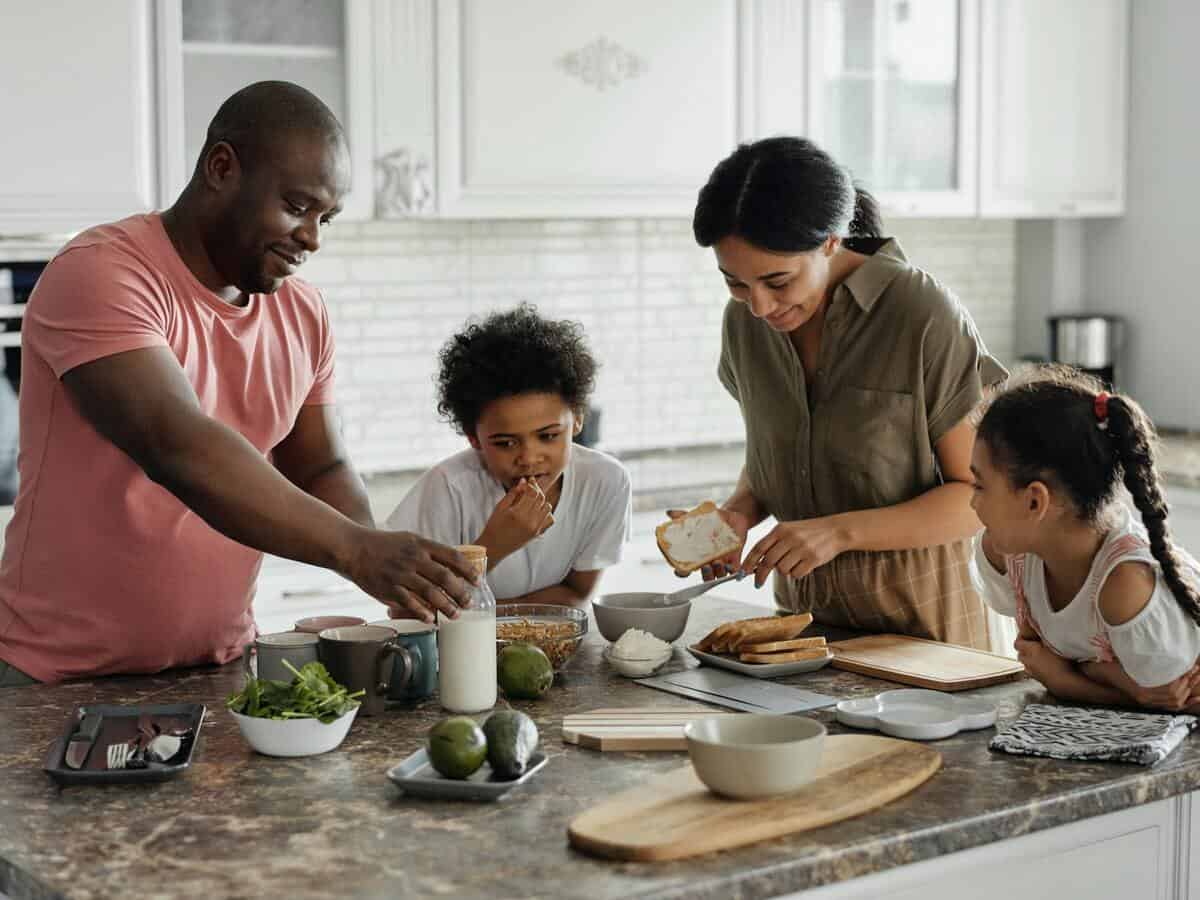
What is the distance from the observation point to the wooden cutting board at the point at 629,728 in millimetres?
1853

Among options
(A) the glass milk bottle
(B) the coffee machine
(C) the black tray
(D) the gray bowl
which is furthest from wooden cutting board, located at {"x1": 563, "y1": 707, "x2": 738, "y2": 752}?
(B) the coffee machine

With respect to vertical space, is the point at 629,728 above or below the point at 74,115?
below

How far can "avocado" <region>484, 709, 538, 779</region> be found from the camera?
66.7 inches

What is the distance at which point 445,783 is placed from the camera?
1.66 meters

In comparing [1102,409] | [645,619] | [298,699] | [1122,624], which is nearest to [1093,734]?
[1122,624]

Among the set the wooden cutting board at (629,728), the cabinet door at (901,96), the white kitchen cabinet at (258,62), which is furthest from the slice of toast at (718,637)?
the cabinet door at (901,96)

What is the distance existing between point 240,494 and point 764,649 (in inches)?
30.5

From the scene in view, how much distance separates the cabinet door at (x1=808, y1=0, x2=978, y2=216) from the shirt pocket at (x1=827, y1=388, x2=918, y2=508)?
6.88 ft

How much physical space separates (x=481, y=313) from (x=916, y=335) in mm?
2154

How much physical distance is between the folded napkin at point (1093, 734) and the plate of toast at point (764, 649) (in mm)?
341

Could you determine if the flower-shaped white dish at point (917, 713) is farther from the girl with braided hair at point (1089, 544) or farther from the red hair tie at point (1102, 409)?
the red hair tie at point (1102, 409)

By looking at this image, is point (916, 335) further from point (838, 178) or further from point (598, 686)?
A: point (598, 686)

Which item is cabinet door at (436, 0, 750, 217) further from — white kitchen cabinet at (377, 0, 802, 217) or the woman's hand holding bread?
the woman's hand holding bread

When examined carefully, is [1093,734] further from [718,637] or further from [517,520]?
[517,520]
